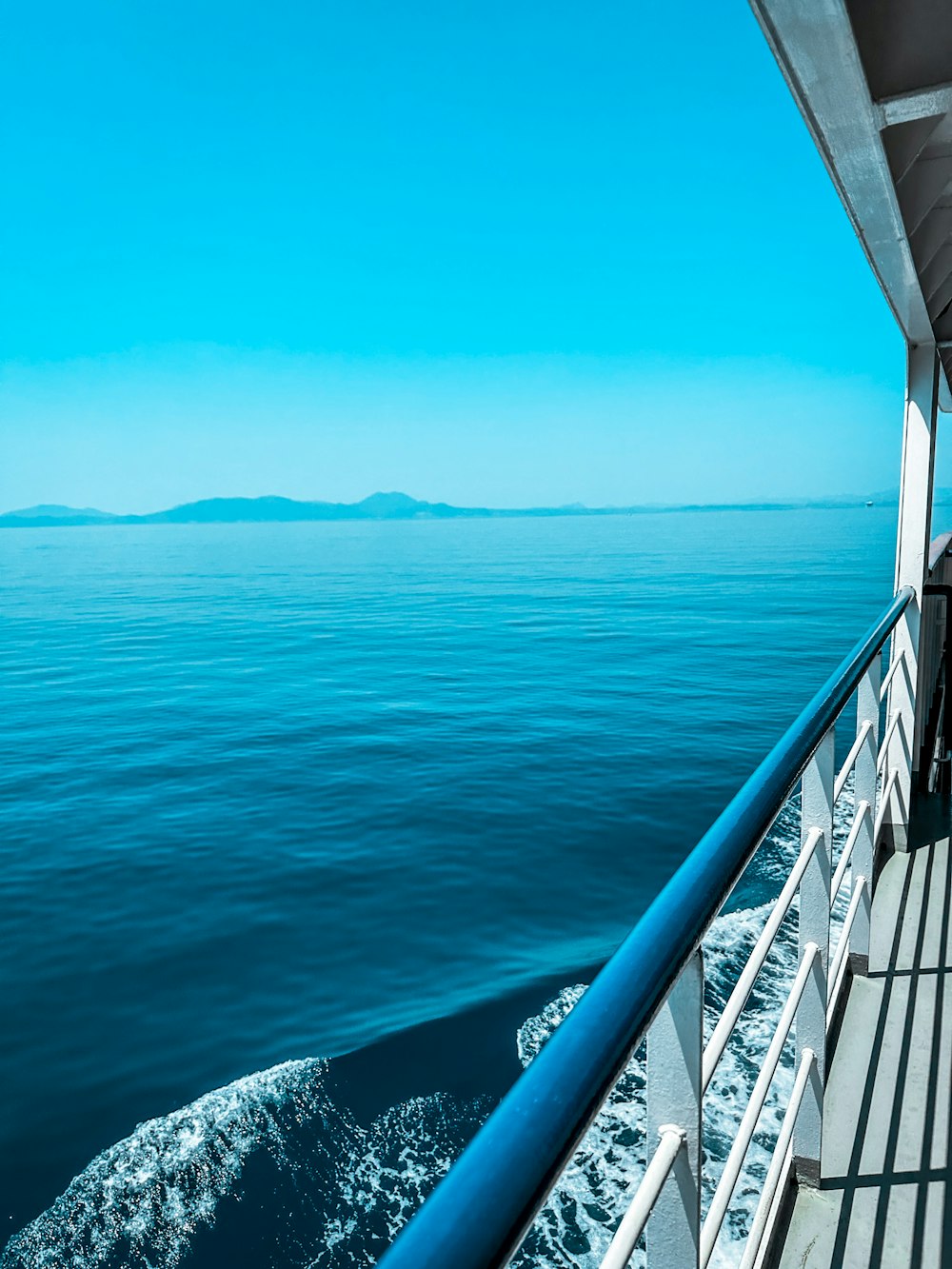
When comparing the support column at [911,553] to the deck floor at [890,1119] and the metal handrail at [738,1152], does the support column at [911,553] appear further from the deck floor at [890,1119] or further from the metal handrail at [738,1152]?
the metal handrail at [738,1152]

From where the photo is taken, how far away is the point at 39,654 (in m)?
16.3

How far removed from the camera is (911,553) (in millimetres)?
3094

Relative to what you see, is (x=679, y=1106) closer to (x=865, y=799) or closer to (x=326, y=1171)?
(x=865, y=799)

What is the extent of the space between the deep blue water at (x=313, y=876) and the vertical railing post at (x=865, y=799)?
6.45 ft

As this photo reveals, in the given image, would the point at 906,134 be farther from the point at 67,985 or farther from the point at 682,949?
the point at 67,985

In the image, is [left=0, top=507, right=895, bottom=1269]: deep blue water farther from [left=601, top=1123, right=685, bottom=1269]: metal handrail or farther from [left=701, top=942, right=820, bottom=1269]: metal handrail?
[left=601, top=1123, right=685, bottom=1269]: metal handrail

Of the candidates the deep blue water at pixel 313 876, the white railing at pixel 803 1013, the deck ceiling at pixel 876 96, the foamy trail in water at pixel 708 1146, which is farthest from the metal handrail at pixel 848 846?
the deep blue water at pixel 313 876

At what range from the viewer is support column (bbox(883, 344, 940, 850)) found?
9.61 feet

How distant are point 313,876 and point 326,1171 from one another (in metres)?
3.05

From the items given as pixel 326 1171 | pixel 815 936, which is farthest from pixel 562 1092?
pixel 326 1171

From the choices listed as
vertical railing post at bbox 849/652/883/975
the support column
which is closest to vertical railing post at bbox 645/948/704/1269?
vertical railing post at bbox 849/652/883/975

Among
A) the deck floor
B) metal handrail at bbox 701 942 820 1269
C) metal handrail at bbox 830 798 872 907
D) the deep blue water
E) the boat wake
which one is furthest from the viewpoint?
the deep blue water

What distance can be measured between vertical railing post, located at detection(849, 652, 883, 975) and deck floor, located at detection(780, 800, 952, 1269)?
8cm

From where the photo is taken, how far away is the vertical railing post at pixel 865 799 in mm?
1968
